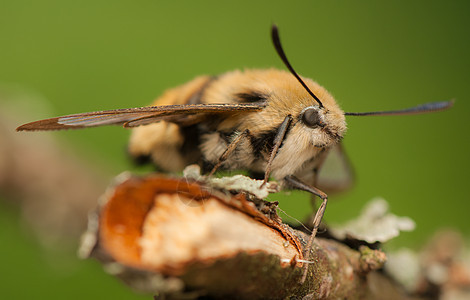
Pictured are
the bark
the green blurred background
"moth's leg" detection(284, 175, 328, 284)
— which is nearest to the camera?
the bark

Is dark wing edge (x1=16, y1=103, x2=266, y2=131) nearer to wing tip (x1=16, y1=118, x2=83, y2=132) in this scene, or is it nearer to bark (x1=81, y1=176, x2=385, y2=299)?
wing tip (x1=16, y1=118, x2=83, y2=132)

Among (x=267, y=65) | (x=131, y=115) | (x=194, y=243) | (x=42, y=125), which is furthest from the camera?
(x=267, y=65)

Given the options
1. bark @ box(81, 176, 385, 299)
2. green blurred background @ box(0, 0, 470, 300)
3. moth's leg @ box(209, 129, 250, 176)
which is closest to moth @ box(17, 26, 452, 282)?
moth's leg @ box(209, 129, 250, 176)

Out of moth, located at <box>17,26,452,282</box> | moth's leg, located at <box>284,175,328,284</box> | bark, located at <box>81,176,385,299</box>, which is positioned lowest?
bark, located at <box>81,176,385,299</box>

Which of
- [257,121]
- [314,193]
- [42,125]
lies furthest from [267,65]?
[42,125]

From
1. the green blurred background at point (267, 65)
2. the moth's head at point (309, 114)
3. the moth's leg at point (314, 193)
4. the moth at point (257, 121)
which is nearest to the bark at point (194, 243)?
the moth's leg at point (314, 193)

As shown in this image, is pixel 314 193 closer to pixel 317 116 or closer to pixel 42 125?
pixel 317 116

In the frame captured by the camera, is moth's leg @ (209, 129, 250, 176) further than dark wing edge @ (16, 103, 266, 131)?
Yes
